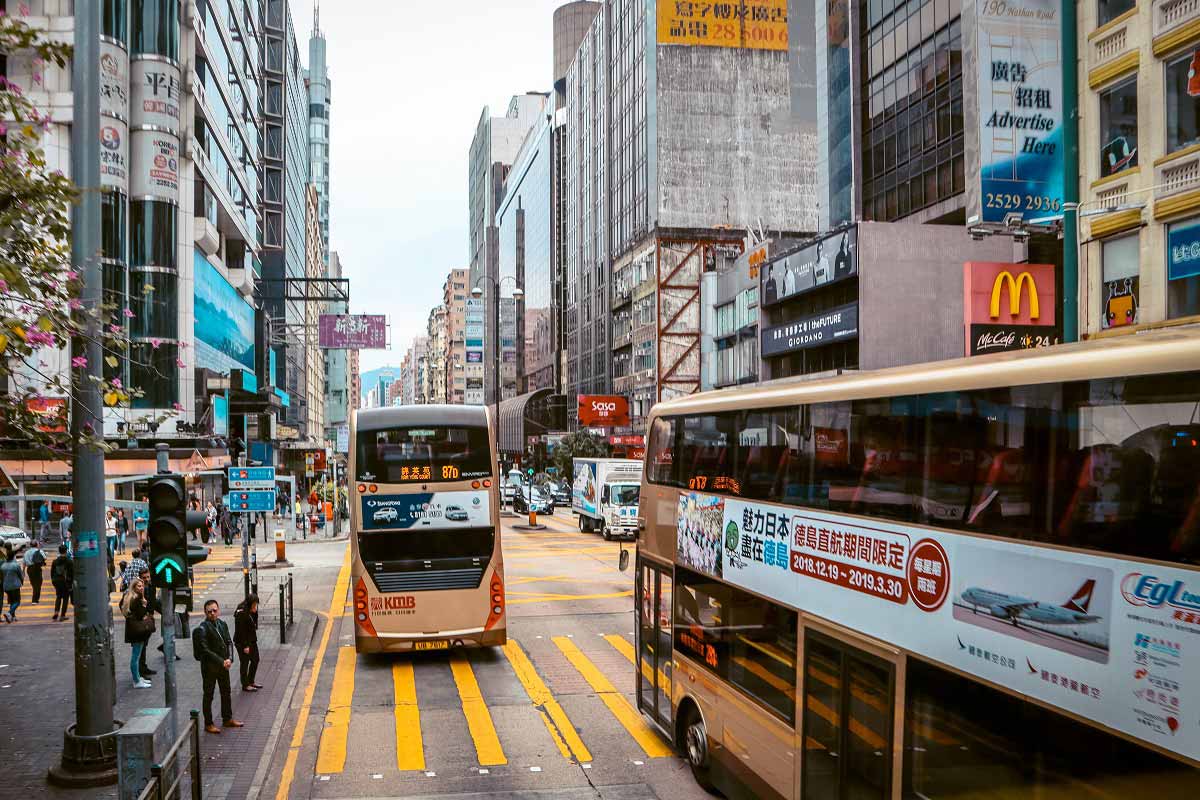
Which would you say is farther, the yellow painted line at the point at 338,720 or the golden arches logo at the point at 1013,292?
the golden arches logo at the point at 1013,292

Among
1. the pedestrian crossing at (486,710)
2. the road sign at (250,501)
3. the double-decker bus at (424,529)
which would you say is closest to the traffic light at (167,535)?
the pedestrian crossing at (486,710)

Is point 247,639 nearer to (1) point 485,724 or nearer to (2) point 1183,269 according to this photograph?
(1) point 485,724

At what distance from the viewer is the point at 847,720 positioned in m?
7.13

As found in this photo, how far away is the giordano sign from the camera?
2639 centimetres

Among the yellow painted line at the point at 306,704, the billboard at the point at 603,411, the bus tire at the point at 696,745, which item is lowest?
the yellow painted line at the point at 306,704

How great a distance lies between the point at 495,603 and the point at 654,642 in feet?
17.1

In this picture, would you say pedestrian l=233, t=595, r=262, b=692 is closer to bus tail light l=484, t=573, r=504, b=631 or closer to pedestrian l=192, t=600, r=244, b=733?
pedestrian l=192, t=600, r=244, b=733

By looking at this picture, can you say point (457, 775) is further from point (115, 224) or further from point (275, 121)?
point (275, 121)

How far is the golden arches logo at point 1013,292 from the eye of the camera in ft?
87.8

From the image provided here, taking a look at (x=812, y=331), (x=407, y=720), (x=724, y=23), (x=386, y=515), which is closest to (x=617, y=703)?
(x=407, y=720)

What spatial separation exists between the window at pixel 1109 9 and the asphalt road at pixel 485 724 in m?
16.4

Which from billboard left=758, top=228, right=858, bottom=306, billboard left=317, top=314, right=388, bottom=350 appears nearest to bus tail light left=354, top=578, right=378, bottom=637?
billboard left=758, top=228, right=858, bottom=306

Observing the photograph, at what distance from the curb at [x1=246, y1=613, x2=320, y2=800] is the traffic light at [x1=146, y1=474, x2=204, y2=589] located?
2715 mm

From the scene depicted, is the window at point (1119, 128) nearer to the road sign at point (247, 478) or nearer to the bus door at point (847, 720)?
the bus door at point (847, 720)
